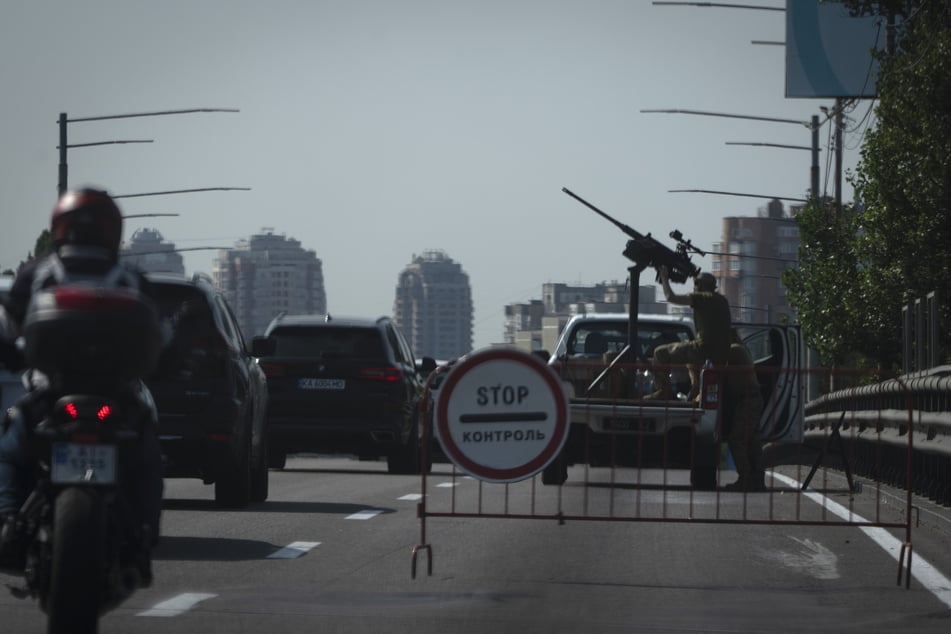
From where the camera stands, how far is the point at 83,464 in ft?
21.7

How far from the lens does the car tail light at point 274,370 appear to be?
22.7 m

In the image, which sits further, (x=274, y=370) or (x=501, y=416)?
(x=274, y=370)

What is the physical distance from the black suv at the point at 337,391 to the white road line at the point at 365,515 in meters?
6.62

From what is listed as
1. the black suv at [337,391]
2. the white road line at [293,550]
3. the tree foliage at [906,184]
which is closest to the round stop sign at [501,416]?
the white road line at [293,550]

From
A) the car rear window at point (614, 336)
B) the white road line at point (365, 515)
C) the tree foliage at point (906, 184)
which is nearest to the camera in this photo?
the white road line at point (365, 515)

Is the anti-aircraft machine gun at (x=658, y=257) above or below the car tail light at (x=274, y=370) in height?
above

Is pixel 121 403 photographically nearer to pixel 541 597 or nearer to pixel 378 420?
pixel 541 597

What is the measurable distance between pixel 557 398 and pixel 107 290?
4539 mm

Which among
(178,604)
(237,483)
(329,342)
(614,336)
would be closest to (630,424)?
(237,483)

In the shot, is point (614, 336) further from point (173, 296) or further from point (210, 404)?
point (173, 296)

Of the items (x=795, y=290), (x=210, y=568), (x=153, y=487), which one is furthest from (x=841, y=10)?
(x=153, y=487)

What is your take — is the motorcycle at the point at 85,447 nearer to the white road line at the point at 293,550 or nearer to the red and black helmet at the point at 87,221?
the red and black helmet at the point at 87,221

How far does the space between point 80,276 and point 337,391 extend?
15.6 m

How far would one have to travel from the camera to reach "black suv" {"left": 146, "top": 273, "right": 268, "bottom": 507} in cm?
1450
